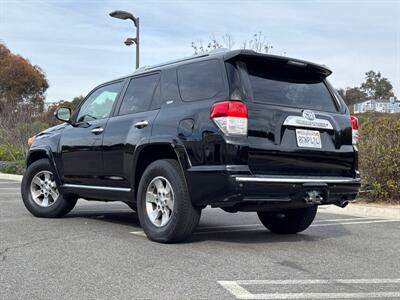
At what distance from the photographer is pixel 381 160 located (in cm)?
1036

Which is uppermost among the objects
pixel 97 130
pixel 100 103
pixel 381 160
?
pixel 100 103

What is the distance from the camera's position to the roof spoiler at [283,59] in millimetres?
5744

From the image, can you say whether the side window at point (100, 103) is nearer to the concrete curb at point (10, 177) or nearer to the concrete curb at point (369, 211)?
the concrete curb at point (369, 211)

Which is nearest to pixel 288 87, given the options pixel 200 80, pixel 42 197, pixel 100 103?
pixel 200 80

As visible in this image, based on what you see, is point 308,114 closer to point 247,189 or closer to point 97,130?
point 247,189

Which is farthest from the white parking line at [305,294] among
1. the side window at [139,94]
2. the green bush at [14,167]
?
the green bush at [14,167]

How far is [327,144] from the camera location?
6.08 m

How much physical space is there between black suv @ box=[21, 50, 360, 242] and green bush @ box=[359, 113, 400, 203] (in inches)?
152

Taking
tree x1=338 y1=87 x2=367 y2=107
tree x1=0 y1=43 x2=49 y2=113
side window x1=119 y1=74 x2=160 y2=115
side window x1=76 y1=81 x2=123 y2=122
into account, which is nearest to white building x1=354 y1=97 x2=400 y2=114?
A: side window x1=76 y1=81 x2=123 y2=122

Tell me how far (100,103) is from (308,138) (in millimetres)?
3038

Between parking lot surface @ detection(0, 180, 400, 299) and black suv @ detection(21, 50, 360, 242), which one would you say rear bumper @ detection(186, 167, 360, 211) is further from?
parking lot surface @ detection(0, 180, 400, 299)

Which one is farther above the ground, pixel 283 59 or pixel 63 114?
pixel 283 59

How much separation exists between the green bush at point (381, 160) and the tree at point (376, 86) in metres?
77.3

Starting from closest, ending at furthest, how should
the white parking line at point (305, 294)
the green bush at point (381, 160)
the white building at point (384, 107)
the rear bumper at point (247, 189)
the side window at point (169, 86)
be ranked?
the white parking line at point (305, 294)
the rear bumper at point (247, 189)
the side window at point (169, 86)
the green bush at point (381, 160)
the white building at point (384, 107)
